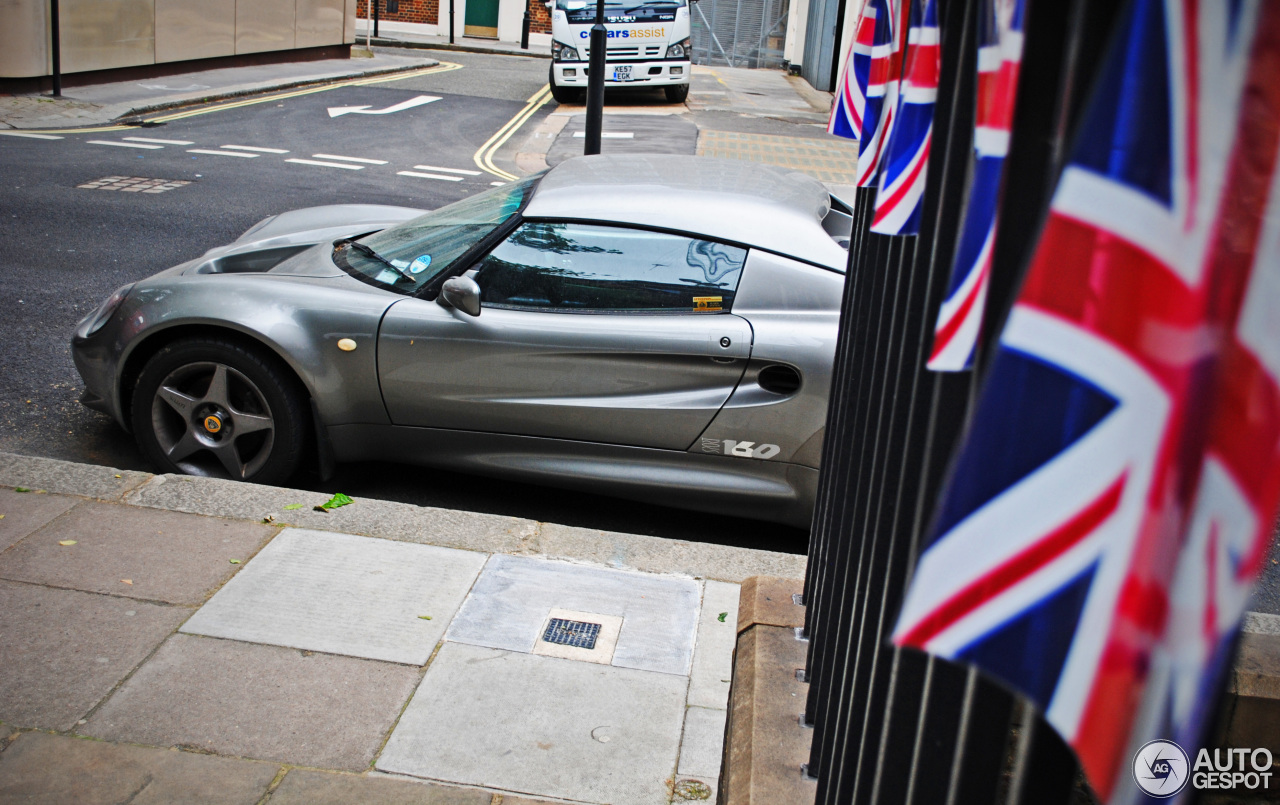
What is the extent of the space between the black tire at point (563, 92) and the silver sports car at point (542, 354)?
15056 mm

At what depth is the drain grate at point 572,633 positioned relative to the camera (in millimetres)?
3336

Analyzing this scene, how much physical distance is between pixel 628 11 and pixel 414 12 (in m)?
20.4

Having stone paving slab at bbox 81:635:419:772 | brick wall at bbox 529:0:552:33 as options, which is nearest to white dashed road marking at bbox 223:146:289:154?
stone paving slab at bbox 81:635:419:772

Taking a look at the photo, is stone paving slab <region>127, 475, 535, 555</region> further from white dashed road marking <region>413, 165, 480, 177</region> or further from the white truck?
the white truck

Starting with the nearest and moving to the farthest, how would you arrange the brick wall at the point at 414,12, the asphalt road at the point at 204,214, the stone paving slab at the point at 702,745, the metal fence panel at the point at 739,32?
1. the stone paving slab at the point at 702,745
2. the asphalt road at the point at 204,214
3. the metal fence panel at the point at 739,32
4. the brick wall at the point at 414,12

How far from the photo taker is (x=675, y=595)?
370 centimetres

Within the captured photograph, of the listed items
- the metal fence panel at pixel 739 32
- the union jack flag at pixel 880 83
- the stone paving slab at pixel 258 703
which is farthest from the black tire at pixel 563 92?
the union jack flag at pixel 880 83

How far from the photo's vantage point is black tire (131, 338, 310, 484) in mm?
4223

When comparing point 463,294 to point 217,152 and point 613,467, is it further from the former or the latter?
point 217,152

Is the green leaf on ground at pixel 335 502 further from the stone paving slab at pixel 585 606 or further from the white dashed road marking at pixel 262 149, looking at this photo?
the white dashed road marking at pixel 262 149

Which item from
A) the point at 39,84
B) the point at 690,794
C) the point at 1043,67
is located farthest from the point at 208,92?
the point at 1043,67

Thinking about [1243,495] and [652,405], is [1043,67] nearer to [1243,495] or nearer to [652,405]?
[1243,495]

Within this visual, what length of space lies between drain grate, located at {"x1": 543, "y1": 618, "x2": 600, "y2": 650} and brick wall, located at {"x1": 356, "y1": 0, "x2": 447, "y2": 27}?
35535 millimetres

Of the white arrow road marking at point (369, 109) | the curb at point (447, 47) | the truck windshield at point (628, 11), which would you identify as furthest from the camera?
the curb at point (447, 47)
